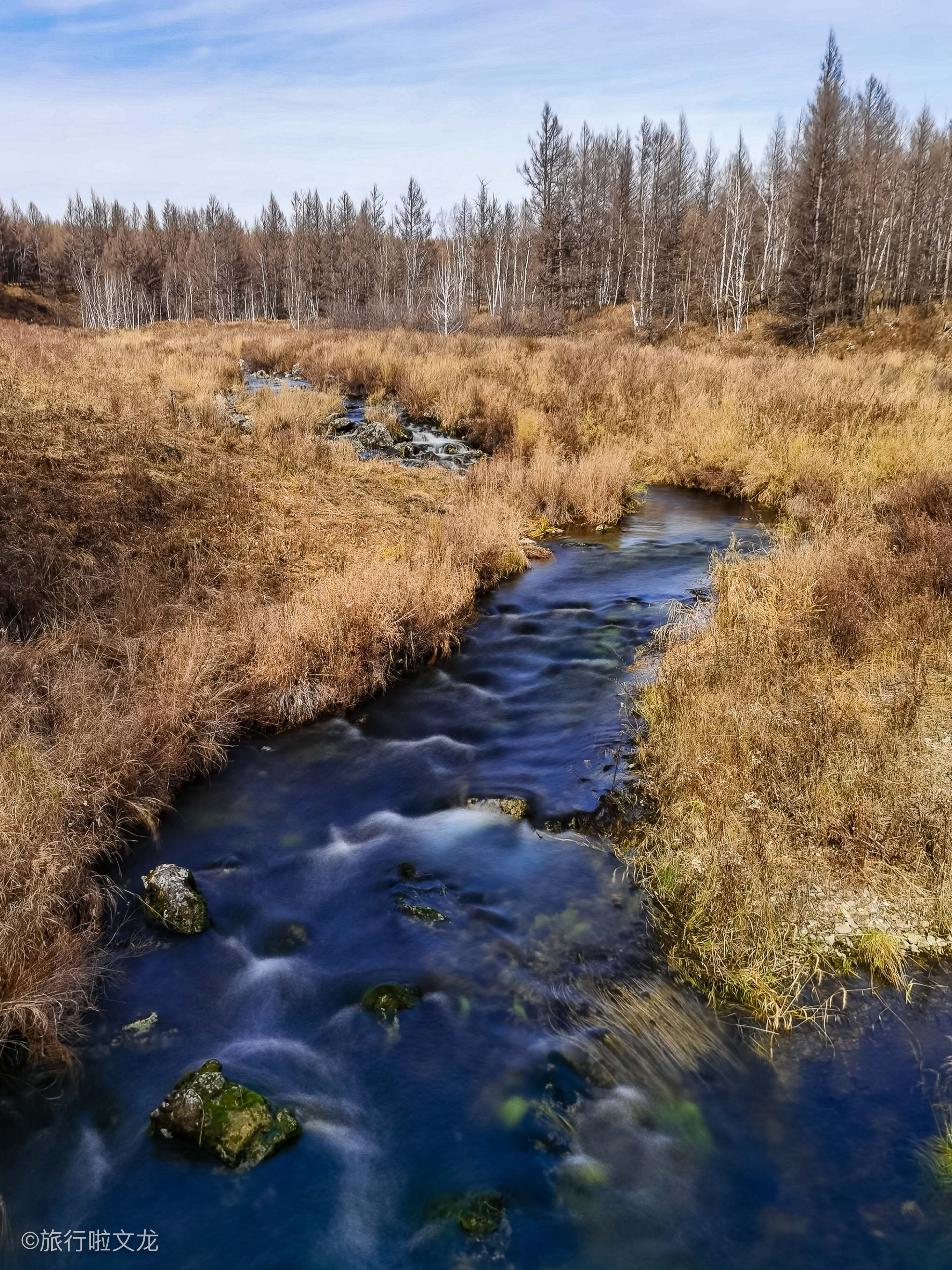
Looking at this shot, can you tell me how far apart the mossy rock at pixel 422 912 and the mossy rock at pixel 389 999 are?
511 mm

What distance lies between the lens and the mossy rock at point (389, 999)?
4020 millimetres

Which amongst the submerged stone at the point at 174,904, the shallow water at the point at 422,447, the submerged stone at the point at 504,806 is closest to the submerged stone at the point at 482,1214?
the submerged stone at the point at 174,904

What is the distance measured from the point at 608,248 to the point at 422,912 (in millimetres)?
54811

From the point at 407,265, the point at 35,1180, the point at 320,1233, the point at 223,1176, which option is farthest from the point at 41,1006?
the point at 407,265

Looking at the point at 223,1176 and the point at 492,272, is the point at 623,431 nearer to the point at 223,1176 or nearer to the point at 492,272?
the point at 223,1176

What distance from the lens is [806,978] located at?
151 inches

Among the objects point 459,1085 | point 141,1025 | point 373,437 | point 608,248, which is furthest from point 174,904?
point 608,248

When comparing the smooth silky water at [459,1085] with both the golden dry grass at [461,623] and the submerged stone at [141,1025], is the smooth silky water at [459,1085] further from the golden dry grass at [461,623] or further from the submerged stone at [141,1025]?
the golden dry grass at [461,623]

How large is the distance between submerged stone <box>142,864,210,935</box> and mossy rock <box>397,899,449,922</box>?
112cm

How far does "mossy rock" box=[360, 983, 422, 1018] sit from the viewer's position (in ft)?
13.2

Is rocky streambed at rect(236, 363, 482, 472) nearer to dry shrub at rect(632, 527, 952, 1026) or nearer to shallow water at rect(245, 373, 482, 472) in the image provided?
shallow water at rect(245, 373, 482, 472)

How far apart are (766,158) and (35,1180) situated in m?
77.4

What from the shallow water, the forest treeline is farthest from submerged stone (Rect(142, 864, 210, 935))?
the forest treeline

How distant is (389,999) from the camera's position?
4.06 meters
